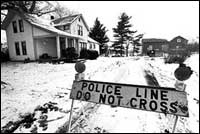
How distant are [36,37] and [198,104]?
14.4 m

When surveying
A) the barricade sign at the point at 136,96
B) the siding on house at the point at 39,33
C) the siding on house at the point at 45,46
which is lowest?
the barricade sign at the point at 136,96

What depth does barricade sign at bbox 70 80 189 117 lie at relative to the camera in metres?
1.29

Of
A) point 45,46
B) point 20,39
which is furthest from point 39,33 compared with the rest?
point 20,39

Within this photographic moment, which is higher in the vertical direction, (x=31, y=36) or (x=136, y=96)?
(x=31, y=36)

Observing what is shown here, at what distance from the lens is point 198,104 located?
2.96m

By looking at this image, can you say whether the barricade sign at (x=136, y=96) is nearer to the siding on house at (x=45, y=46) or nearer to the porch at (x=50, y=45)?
the porch at (x=50, y=45)

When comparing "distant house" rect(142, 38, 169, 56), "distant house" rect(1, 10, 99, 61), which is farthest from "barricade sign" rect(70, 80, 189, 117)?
"distant house" rect(142, 38, 169, 56)

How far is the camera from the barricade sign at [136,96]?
4.23 feet

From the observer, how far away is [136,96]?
4.73 ft

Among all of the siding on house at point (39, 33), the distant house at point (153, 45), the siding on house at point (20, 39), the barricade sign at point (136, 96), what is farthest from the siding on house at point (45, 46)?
the distant house at point (153, 45)

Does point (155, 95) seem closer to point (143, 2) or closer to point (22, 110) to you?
point (22, 110)

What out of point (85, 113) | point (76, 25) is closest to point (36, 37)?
point (76, 25)

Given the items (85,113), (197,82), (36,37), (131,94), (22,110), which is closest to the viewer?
(131,94)

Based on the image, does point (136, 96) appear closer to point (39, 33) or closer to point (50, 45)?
point (39, 33)
